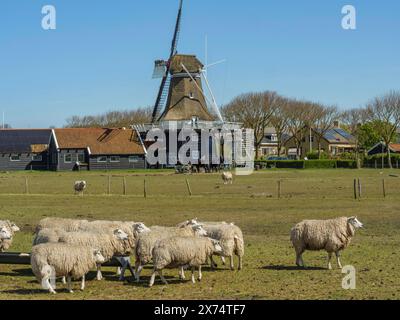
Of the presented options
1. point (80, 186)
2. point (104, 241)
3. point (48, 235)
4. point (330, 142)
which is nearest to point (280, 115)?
point (330, 142)

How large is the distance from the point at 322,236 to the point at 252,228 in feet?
27.8

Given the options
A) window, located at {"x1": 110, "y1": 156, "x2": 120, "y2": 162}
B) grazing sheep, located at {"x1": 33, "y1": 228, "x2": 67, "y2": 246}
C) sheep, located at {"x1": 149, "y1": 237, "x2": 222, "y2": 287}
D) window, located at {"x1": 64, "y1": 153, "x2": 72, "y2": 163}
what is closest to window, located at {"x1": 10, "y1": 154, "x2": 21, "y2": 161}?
window, located at {"x1": 64, "y1": 153, "x2": 72, "y2": 163}

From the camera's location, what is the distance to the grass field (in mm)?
14711

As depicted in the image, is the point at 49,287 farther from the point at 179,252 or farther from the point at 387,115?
the point at 387,115

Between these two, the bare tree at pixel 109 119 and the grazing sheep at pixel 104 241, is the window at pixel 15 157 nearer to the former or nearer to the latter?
the bare tree at pixel 109 119

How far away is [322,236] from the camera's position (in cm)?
1797

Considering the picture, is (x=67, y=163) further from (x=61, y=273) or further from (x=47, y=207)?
(x=61, y=273)

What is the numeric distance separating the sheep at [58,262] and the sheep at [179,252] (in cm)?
149

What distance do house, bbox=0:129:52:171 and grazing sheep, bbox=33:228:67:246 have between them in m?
78.9

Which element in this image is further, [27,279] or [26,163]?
[26,163]
